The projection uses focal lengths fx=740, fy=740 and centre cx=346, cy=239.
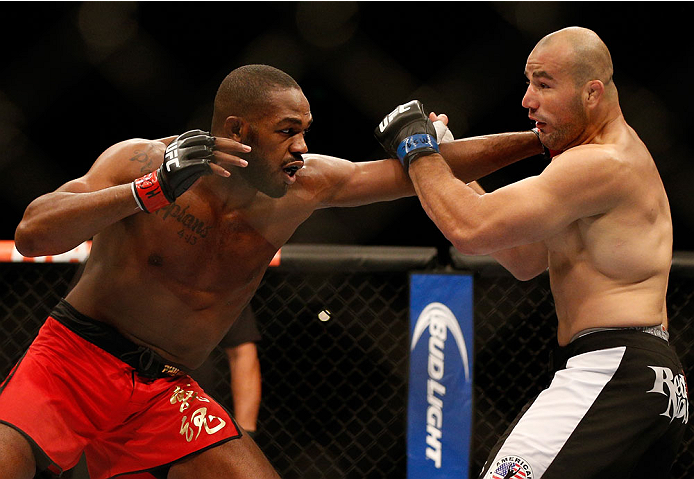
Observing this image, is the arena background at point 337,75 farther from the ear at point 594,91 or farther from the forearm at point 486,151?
the ear at point 594,91

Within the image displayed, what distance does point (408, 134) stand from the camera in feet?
6.01

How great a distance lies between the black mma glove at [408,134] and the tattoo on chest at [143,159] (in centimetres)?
58

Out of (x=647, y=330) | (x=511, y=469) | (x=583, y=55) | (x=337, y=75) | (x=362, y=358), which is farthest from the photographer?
(x=337, y=75)

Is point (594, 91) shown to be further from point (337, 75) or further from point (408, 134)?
point (337, 75)

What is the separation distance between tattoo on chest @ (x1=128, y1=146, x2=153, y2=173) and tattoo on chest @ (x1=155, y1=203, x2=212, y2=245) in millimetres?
104

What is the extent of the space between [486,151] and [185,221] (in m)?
0.81

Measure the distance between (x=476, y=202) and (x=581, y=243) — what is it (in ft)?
0.82

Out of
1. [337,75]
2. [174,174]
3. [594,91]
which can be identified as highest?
[337,75]

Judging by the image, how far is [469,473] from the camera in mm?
2320

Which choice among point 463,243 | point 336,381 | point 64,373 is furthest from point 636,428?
point 336,381

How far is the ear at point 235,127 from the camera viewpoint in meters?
1.81

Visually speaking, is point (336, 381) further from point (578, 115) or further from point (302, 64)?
point (578, 115)

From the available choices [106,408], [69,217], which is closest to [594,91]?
[69,217]

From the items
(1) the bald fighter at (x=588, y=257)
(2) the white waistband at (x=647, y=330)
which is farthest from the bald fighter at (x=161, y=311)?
(2) the white waistband at (x=647, y=330)
